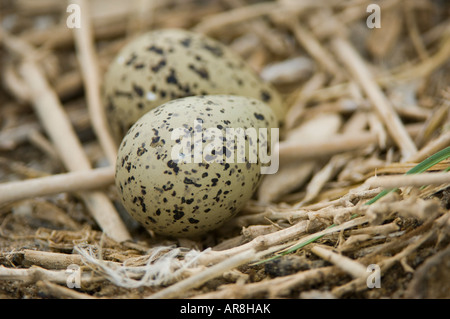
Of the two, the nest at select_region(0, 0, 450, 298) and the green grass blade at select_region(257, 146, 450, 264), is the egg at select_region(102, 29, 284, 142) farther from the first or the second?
the green grass blade at select_region(257, 146, 450, 264)

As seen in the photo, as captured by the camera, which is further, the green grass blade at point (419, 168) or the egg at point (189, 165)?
the egg at point (189, 165)

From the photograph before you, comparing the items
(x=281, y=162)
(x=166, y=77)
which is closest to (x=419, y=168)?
(x=281, y=162)

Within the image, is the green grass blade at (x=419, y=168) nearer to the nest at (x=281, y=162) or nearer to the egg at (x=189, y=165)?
the nest at (x=281, y=162)

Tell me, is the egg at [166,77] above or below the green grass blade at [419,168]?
above

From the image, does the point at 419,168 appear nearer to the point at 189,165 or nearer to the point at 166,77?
the point at 189,165

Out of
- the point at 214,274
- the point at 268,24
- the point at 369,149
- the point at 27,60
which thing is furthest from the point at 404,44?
the point at 27,60

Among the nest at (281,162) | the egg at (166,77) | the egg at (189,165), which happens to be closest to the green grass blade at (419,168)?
the nest at (281,162)
